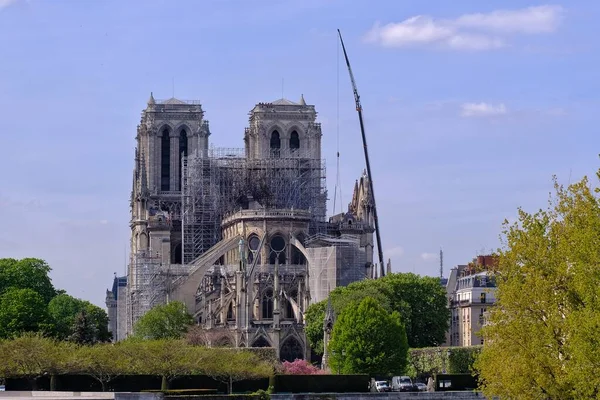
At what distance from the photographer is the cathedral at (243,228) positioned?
138125 millimetres

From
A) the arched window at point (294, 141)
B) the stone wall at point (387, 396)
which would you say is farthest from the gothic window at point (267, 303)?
the stone wall at point (387, 396)

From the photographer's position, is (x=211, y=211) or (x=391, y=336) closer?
(x=391, y=336)

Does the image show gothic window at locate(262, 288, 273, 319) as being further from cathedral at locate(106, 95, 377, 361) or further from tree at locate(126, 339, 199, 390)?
tree at locate(126, 339, 199, 390)

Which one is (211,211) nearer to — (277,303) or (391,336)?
(277,303)

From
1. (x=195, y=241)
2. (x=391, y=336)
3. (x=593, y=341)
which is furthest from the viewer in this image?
(x=195, y=241)

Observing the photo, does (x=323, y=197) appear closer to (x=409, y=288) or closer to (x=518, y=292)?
(x=409, y=288)

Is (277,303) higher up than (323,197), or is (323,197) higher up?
(323,197)

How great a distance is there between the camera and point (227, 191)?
156625mm

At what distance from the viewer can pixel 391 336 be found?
101 meters

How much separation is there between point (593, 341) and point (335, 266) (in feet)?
282

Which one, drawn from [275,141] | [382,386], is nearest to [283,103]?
[275,141]

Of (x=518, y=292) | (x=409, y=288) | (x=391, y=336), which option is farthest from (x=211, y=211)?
(x=518, y=292)

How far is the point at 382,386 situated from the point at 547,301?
110 feet

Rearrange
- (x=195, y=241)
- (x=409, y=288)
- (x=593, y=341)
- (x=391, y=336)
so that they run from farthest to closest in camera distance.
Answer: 1. (x=195, y=241)
2. (x=409, y=288)
3. (x=391, y=336)
4. (x=593, y=341)
